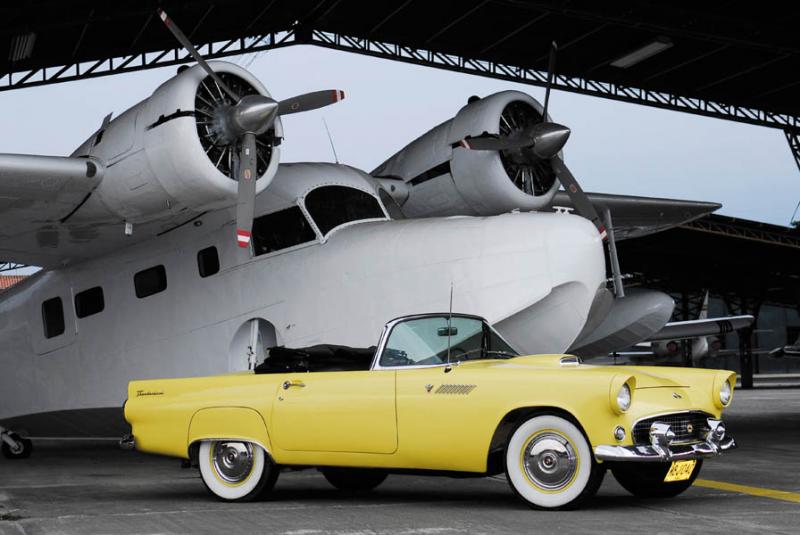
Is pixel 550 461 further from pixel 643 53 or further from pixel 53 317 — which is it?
pixel 643 53

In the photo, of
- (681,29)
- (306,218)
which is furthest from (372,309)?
(681,29)

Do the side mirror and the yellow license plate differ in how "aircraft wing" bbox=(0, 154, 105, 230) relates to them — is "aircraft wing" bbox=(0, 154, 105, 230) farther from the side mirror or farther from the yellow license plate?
the yellow license plate

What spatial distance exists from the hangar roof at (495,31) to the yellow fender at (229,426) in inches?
438

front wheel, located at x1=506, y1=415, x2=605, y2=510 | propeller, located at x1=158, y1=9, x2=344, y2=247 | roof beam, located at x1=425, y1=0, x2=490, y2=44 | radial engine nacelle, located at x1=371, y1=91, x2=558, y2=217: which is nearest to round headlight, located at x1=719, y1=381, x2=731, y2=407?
front wheel, located at x1=506, y1=415, x2=605, y2=510

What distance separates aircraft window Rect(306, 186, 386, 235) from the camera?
12656 millimetres

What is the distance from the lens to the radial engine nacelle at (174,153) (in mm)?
11430

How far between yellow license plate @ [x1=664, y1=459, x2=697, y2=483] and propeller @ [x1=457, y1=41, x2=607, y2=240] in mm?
7139

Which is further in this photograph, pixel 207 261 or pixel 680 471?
pixel 207 261

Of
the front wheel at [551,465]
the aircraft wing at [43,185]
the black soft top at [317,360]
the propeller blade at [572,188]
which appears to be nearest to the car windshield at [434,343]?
the black soft top at [317,360]

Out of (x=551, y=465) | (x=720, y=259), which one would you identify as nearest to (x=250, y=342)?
(x=551, y=465)

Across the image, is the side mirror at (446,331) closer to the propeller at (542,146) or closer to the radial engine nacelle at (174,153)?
the radial engine nacelle at (174,153)

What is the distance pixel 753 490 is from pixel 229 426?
14.4 ft

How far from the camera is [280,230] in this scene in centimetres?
1280

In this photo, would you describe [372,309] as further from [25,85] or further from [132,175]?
[25,85]
